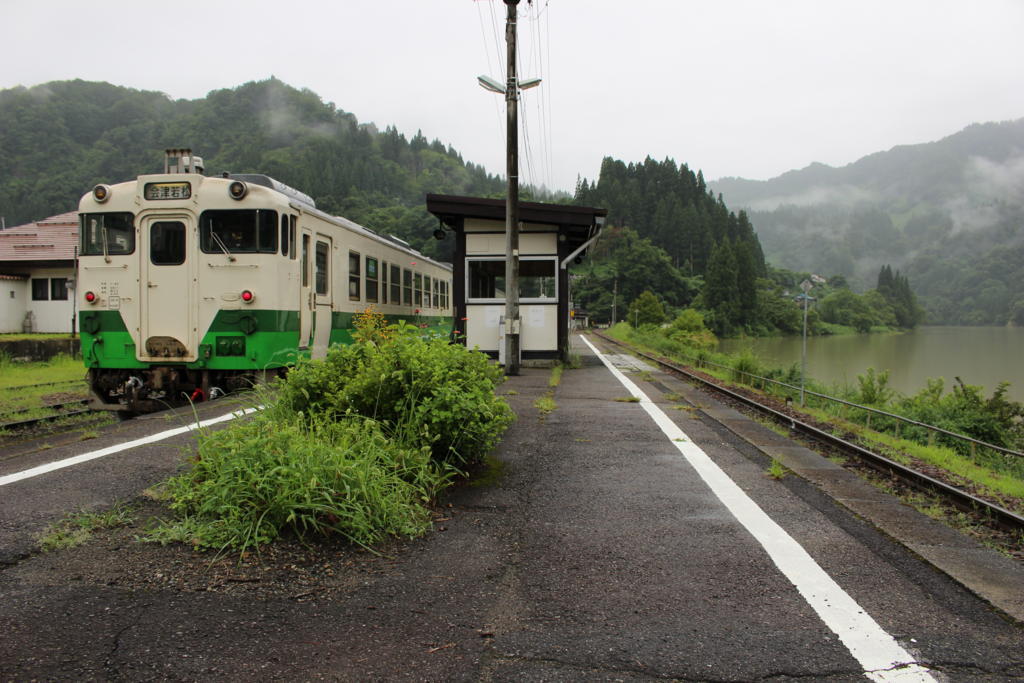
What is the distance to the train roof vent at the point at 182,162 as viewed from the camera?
941 centimetres

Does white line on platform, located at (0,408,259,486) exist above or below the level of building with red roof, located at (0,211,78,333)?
below

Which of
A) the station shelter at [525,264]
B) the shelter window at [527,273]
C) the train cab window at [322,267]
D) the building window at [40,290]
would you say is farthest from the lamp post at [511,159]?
the building window at [40,290]

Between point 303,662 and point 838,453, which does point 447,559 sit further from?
point 838,453

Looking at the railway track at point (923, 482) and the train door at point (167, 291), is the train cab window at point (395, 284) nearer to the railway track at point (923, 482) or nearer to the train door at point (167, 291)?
the train door at point (167, 291)

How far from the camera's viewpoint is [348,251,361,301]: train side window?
1165cm

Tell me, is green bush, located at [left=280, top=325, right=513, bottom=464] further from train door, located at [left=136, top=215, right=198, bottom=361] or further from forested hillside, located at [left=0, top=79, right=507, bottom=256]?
forested hillside, located at [left=0, top=79, right=507, bottom=256]

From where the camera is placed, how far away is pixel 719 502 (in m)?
4.71

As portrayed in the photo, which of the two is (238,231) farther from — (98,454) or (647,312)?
(647,312)

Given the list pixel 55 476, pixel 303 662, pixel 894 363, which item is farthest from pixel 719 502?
pixel 894 363

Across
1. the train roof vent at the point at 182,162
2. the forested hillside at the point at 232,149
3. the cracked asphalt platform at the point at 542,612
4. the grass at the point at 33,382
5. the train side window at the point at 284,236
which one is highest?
the forested hillside at the point at 232,149

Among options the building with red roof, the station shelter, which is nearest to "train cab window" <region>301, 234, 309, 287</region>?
the station shelter

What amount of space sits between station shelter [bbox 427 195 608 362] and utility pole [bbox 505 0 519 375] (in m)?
0.69

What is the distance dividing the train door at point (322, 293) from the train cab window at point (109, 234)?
2461mm

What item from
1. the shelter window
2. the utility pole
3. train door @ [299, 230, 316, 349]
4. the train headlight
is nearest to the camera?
the train headlight
